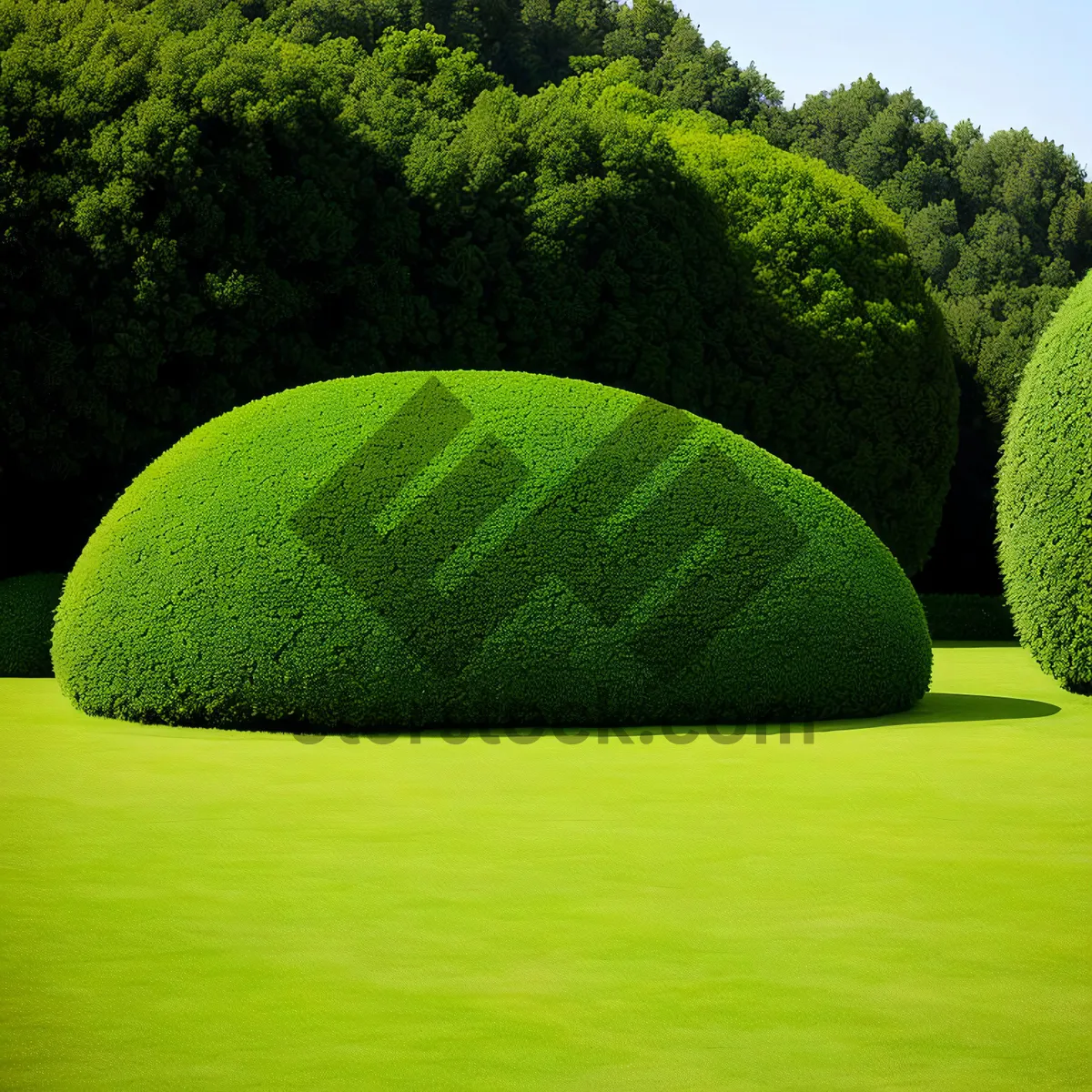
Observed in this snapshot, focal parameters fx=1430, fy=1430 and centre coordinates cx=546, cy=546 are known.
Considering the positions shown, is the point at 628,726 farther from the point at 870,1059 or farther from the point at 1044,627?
the point at 870,1059

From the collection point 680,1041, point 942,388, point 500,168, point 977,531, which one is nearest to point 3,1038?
point 680,1041

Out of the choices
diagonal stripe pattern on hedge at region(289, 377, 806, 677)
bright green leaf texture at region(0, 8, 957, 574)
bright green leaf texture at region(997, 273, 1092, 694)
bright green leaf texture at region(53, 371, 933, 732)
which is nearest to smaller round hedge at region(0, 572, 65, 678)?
bright green leaf texture at region(0, 8, 957, 574)

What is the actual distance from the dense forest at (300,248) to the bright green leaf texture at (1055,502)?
859 cm

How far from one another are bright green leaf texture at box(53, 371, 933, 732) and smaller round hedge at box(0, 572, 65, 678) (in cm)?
414

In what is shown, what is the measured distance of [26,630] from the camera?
14883 millimetres

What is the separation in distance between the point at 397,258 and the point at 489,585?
10.1m

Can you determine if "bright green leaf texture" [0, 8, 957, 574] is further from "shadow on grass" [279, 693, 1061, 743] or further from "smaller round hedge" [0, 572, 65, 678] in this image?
"shadow on grass" [279, 693, 1061, 743]

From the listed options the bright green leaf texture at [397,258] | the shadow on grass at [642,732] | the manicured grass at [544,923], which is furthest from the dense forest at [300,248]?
the manicured grass at [544,923]

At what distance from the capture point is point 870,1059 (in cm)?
372

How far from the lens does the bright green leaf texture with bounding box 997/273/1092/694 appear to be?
11.9 m

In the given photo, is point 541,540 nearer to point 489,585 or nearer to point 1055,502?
point 489,585

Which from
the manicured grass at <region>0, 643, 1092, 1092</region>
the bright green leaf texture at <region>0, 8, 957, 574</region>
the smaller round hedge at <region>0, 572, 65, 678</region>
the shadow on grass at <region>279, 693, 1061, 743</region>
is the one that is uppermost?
the bright green leaf texture at <region>0, 8, 957, 574</region>

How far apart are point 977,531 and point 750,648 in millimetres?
17769

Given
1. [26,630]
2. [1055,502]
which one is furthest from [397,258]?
[1055,502]
